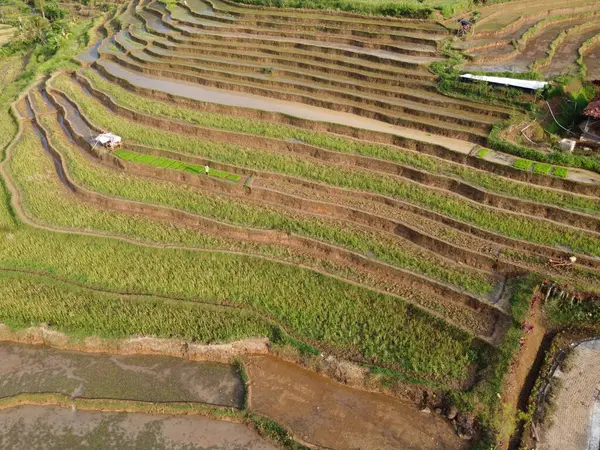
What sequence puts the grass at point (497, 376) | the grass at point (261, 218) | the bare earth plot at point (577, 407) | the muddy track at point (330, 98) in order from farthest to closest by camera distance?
the muddy track at point (330, 98) < the grass at point (261, 218) < the grass at point (497, 376) < the bare earth plot at point (577, 407)

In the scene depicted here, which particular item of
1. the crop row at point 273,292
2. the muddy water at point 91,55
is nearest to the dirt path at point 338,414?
the crop row at point 273,292

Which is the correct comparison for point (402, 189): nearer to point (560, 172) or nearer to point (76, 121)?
point (560, 172)

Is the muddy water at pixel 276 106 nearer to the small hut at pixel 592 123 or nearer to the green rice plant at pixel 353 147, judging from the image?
the green rice plant at pixel 353 147

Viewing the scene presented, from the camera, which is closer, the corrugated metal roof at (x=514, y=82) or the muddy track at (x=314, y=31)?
the corrugated metal roof at (x=514, y=82)

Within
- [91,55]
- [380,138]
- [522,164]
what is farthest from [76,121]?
[522,164]

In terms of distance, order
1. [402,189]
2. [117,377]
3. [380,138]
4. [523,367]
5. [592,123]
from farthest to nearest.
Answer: [380,138]
[592,123]
[402,189]
[117,377]
[523,367]

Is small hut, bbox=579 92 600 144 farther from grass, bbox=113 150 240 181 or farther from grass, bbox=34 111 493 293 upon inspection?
grass, bbox=113 150 240 181

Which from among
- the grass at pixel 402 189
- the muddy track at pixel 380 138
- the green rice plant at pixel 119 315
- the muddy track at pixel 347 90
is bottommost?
the green rice plant at pixel 119 315
